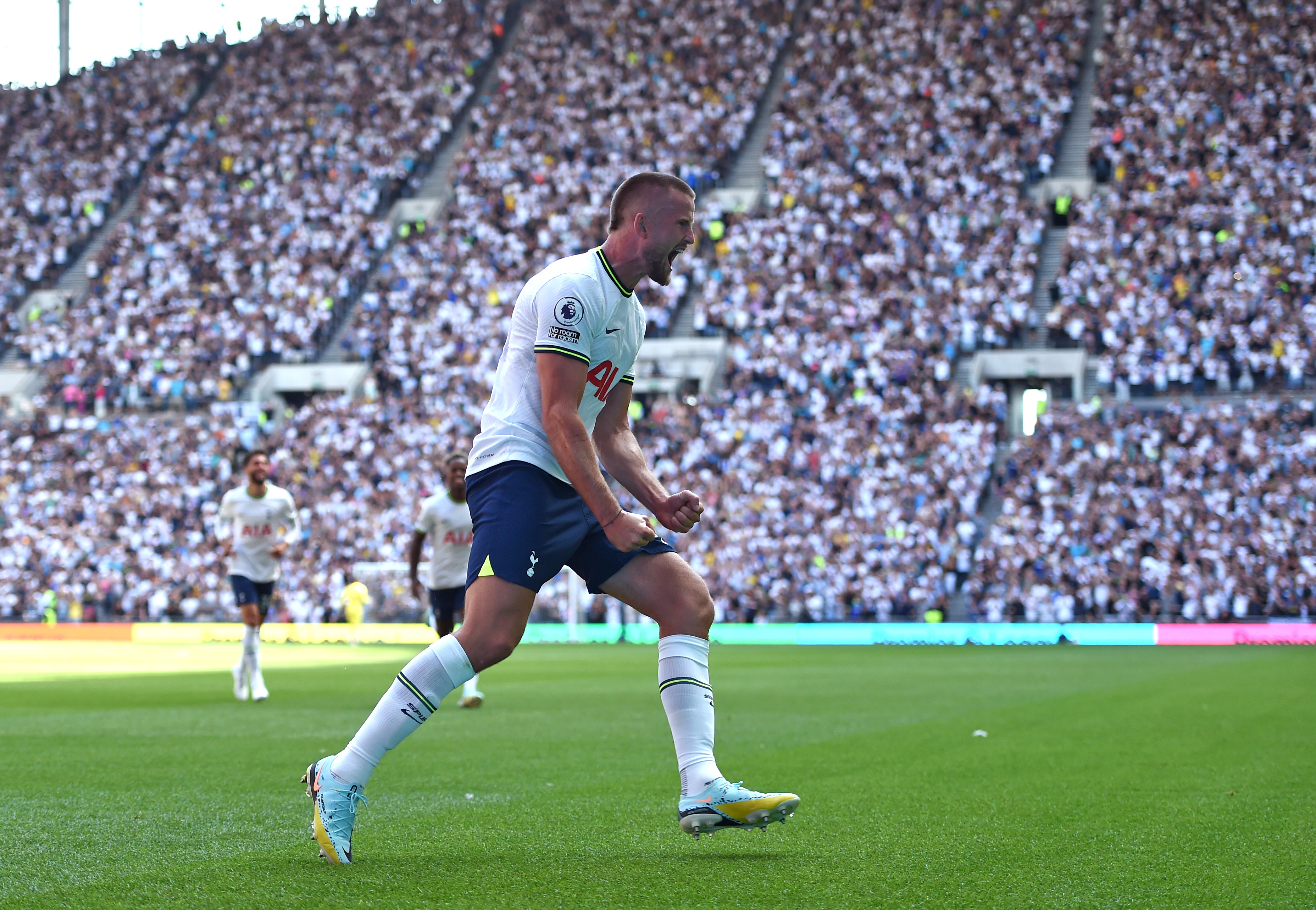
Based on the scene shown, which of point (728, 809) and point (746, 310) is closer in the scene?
point (728, 809)

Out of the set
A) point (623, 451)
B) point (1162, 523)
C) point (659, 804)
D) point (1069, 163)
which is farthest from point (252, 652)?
point (1069, 163)

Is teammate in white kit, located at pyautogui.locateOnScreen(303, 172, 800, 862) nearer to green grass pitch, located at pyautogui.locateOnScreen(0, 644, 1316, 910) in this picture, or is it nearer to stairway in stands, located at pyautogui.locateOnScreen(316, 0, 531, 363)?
green grass pitch, located at pyautogui.locateOnScreen(0, 644, 1316, 910)

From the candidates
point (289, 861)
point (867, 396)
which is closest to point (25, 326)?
point (867, 396)

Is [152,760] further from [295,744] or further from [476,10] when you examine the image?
[476,10]

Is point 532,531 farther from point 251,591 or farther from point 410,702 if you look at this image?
point 251,591

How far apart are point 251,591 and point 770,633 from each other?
1765cm

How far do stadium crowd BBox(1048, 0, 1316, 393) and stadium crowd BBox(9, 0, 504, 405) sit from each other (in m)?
20.4

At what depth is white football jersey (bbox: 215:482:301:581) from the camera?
13703 mm

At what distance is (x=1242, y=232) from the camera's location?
32.1 m

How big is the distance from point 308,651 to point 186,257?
64.4 feet

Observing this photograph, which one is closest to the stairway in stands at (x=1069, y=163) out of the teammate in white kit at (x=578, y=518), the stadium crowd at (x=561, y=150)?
the stadium crowd at (x=561, y=150)

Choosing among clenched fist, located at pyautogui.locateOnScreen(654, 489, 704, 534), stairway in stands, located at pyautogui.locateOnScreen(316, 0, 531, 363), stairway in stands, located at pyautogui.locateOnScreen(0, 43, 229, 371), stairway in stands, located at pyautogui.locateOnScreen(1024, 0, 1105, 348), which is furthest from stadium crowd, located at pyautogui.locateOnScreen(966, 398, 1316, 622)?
stairway in stands, located at pyautogui.locateOnScreen(0, 43, 229, 371)

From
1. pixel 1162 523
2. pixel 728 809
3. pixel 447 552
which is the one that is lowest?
pixel 728 809

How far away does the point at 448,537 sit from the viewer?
13508 mm
